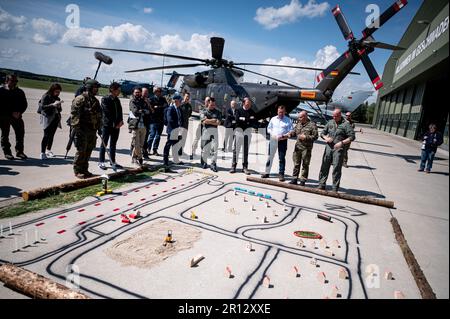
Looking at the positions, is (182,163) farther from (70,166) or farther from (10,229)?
(10,229)

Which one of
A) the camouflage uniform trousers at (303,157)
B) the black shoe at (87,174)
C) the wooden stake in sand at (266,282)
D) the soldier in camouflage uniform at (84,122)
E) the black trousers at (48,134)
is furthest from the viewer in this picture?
the black trousers at (48,134)

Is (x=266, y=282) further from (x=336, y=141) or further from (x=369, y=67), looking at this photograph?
(x=369, y=67)

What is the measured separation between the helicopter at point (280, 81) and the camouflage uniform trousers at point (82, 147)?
708 cm

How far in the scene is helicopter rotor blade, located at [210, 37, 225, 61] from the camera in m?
13.6

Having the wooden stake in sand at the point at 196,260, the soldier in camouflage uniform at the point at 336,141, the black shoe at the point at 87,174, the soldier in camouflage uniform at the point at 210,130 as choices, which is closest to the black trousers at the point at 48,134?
the black shoe at the point at 87,174

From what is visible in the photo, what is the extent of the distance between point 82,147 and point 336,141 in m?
6.54

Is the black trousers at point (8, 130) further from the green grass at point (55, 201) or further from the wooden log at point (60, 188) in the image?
the green grass at point (55, 201)

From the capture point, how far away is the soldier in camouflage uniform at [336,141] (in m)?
6.96

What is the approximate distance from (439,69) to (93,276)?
1117 inches

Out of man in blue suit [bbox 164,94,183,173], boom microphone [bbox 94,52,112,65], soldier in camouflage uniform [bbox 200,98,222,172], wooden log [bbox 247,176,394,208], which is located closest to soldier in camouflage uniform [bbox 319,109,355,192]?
wooden log [bbox 247,176,394,208]

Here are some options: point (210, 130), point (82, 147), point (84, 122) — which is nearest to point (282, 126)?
point (210, 130)

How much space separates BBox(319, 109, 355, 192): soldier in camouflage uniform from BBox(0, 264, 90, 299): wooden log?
638 centimetres

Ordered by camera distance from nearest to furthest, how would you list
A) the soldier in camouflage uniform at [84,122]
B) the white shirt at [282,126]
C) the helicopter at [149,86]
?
1. the soldier in camouflage uniform at [84,122]
2. the white shirt at [282,126]
3. the helicopter at [149,86]

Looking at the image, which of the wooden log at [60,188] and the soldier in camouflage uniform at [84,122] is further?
the soldier in camouflage uniform at [84,122]
